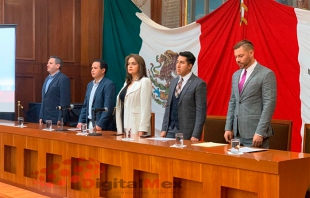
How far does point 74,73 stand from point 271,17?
3125 millimetres

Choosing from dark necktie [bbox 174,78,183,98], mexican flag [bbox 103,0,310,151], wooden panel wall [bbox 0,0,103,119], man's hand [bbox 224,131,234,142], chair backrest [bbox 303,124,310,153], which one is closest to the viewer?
chair backrest [bbox 303,124,310,153]

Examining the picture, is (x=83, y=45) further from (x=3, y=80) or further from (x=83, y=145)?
(x=83, y=145)

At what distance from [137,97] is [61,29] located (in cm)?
323

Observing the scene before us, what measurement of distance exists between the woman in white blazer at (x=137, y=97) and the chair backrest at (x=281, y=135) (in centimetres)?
100

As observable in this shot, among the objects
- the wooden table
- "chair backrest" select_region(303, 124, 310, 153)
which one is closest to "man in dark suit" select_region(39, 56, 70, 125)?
the wooden table

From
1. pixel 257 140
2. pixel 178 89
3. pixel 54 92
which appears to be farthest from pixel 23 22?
pixel 257 140

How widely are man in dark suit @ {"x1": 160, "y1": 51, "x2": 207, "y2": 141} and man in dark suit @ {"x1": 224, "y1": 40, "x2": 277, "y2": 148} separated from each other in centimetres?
28

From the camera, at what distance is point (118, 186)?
3070mm

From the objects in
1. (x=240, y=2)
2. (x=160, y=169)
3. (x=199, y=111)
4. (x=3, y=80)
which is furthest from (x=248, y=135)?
(x=3, y=80)

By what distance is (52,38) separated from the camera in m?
6.69

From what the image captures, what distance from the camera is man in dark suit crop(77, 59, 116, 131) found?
4324 millimetres

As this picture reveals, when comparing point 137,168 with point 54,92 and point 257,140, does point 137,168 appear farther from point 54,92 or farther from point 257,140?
point 54,92

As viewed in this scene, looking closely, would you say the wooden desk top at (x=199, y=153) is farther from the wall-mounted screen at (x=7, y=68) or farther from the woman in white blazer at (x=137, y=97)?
the wall-mounted screen at (x=7, y=68)

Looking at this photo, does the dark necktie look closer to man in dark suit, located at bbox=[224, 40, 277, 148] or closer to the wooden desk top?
man in dark suit, located at bbox=[224, 40, 277, 148]
